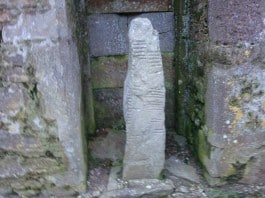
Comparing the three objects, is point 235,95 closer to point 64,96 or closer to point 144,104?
point 144,104

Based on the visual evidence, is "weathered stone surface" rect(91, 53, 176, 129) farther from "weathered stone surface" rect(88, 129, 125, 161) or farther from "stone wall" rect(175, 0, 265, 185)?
"stone wall" rect(175, 0, 265, 185)

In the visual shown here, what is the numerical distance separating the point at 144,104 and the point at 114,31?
107 cm

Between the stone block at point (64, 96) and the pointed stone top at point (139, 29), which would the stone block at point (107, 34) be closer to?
the stone block at point (64, 96)

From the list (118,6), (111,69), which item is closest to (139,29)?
(118,6)

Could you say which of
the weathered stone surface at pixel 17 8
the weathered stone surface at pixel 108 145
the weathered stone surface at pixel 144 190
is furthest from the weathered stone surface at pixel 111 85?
the weathered stone surface at pixel 17 8

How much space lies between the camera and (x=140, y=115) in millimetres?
2617

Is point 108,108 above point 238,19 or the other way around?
the other way around

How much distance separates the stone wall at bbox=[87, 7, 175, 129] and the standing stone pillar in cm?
85

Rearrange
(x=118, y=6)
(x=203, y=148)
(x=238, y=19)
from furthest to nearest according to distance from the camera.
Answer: (x=118, y=6) < (x=203, y=148) < (x=238, y=19)

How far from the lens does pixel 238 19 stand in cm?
251

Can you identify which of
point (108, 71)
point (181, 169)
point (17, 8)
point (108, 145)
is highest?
point (17, 8)

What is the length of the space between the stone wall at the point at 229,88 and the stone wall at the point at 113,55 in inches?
16.8

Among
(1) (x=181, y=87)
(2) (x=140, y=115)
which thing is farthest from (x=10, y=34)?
(1) (x=181, y=87)

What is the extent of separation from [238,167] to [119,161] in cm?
99
